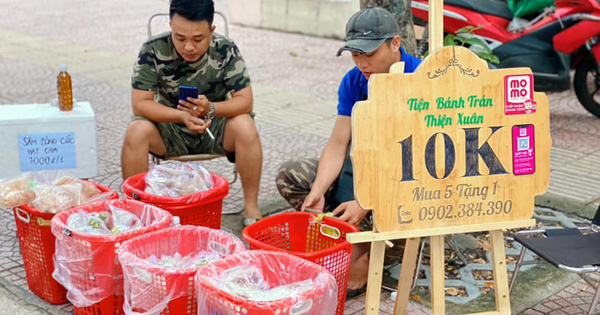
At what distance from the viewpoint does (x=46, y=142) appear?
12.9 ft

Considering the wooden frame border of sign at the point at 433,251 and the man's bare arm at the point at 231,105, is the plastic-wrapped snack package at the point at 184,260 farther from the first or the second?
the man's bare arm at the point at 231,105

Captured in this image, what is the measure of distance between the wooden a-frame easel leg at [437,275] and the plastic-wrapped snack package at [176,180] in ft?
4.20

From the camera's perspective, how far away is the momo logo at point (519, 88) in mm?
2832

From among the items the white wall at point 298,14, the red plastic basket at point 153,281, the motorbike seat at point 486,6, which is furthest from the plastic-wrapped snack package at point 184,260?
the white wall at point 298,14

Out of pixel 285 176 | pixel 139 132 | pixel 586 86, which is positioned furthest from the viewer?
pixel 586 86

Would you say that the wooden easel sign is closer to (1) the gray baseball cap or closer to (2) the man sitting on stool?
(1) the gray baseball cap

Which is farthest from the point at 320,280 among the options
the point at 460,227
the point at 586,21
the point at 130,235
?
the point at 586,21

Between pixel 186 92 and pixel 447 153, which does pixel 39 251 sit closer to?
pixel 186 92

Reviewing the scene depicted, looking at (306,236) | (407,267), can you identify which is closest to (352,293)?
(306,236)

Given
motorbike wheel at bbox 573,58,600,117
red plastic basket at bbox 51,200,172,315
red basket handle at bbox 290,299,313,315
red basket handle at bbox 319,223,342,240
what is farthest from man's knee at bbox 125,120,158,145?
motorbike wheel at bbox 573,58,600,117

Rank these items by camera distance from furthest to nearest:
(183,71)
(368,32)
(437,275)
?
(183,71) → (368,32) → (437,275)

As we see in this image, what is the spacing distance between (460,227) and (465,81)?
21.6 inches

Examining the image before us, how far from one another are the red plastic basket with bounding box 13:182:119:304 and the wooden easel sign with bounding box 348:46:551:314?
1.45 metres

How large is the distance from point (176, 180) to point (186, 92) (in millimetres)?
525
